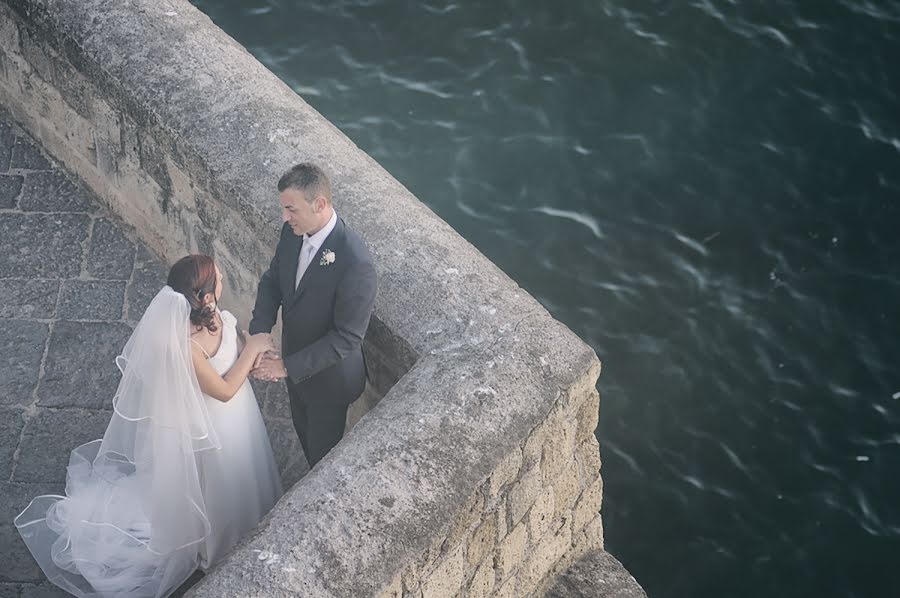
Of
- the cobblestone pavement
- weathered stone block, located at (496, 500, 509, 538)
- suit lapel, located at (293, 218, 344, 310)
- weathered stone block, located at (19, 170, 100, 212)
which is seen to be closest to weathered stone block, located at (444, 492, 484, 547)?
weathered stone block, located at (496, 500, 509, 538)

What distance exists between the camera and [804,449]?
28.9 ft

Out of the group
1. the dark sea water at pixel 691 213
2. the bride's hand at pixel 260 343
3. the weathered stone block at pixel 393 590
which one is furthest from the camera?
the dark sea water at pixel 691 213

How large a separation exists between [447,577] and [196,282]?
4.83 feet

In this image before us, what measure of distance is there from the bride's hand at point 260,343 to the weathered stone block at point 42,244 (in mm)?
1689

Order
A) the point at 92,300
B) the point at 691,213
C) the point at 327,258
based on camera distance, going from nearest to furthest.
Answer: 1. the point at 327,258
2. the point at 92,300
3. the point at 691,213

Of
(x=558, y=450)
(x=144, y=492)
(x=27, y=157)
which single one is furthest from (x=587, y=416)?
(x=27, y=157)

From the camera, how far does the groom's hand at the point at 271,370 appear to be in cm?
506

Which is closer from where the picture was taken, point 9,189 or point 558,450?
point 558,450

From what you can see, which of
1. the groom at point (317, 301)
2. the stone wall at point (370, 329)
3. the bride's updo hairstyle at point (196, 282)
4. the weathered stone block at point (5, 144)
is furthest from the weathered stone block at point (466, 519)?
the weathered stone block at point (5, 144)

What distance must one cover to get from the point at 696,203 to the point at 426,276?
5154 mm

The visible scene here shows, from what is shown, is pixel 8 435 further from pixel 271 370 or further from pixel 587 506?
pixel 587 506

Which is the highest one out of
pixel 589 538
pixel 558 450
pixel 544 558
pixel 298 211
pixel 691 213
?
pixel 298 211

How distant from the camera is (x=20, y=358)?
6051mm

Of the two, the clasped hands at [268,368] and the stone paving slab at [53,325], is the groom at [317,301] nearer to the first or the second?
the clasped hands at [268,368]
